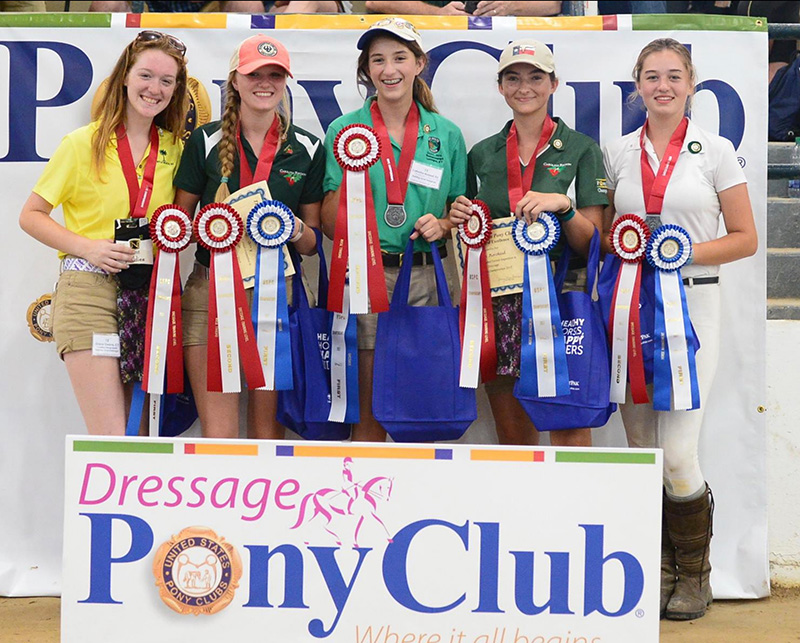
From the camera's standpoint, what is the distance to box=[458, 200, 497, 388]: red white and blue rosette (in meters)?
3.15

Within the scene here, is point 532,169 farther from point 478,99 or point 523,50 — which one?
point 478,99

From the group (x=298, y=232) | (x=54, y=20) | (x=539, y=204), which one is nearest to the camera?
(x=539, y=204)

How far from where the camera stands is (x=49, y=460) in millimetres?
3662

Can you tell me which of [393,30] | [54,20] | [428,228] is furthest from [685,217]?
[54,20]

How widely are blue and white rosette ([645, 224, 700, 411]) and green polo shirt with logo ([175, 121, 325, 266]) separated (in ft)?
3.61

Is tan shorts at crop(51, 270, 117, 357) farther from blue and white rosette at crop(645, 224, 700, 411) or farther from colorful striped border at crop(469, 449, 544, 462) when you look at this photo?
blue and white rosette at crop(645, 224, 700, 411)

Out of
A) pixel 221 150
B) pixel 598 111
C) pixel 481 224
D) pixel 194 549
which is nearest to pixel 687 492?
pixel 481 224

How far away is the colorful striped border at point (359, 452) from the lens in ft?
8.16

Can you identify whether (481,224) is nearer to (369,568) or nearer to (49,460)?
(369,568)

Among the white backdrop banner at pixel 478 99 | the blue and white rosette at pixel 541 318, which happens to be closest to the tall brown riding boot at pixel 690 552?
the white backdrop banner at pixel 478 99

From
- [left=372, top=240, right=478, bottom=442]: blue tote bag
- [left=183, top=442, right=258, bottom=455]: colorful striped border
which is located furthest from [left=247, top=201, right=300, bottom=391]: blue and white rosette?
[left=183, top=442, right=258, bottom=455]: colorful striped border

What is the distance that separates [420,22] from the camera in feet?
11.7

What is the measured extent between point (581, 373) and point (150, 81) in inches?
63.6

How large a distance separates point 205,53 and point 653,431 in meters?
2.03
